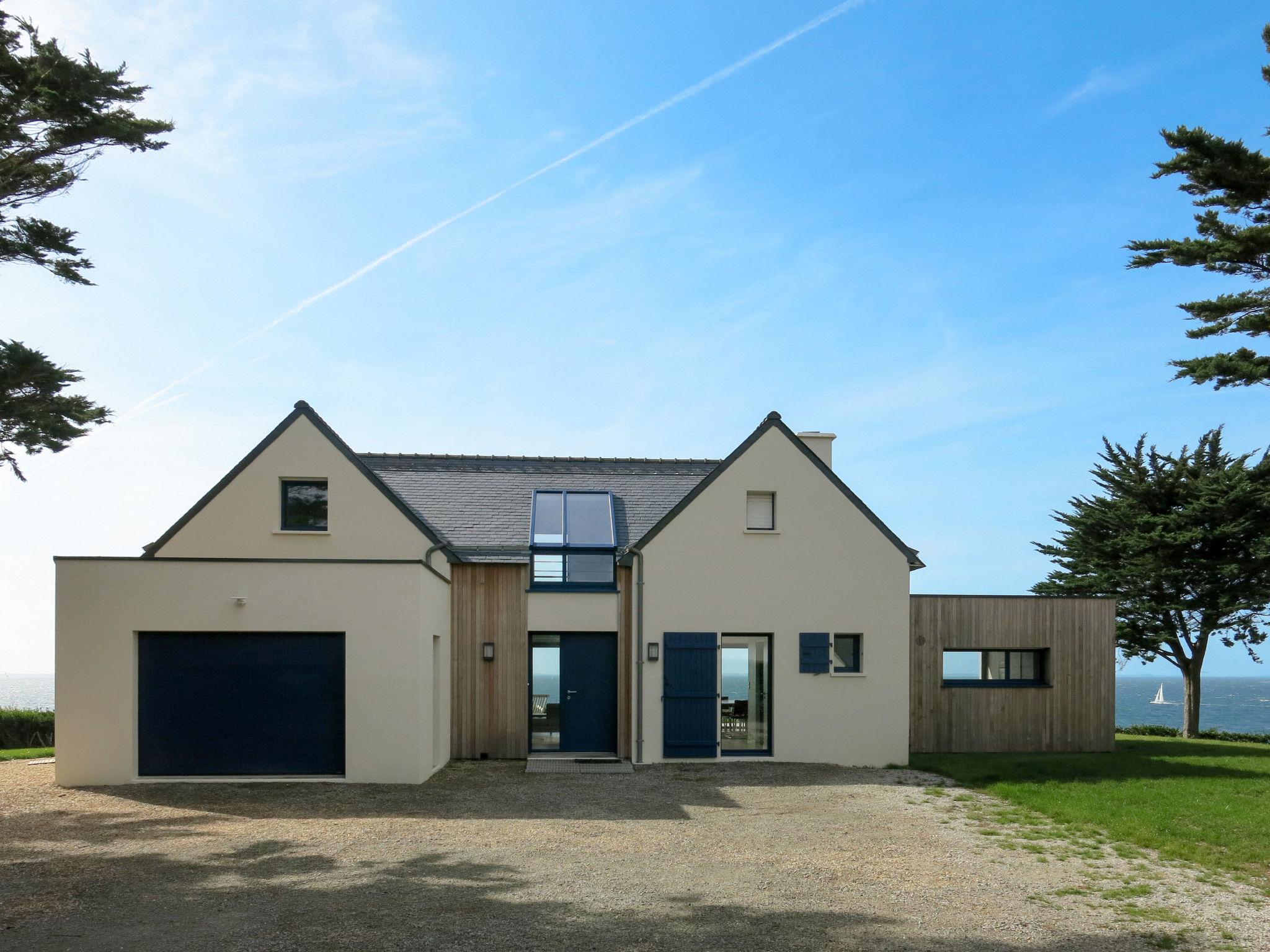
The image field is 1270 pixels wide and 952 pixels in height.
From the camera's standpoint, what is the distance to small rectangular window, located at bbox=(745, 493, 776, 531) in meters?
Answer: 18.1

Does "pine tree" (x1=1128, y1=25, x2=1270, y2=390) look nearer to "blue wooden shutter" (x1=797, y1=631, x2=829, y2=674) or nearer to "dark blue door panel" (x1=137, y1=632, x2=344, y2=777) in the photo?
"blue wooden shutter" (x1=797, y1=631, x2=829, y2=674)

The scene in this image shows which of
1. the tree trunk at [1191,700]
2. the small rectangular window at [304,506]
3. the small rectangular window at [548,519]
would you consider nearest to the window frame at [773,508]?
the small rectangular window at [548,519]

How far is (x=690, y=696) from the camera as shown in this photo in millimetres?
17453

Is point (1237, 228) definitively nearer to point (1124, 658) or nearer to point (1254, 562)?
point (1254, 562)

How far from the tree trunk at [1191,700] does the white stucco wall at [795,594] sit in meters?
14.7

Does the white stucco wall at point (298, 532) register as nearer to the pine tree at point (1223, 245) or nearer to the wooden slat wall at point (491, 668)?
the wooden slat wall at point (491, 668)

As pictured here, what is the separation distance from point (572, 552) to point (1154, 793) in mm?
9822

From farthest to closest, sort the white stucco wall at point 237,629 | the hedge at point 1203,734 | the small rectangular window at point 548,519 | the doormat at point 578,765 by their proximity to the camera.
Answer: the hedge at point 1203,734 < the small rectangular window at point 548,519 < the doormat at point 578,765 < the white stucco wall at point 237,629

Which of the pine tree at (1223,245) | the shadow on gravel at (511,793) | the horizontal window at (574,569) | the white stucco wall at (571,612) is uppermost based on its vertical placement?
the pine tree at (1223,245)

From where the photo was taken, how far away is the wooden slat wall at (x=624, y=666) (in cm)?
1797

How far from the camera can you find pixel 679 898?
848 cm

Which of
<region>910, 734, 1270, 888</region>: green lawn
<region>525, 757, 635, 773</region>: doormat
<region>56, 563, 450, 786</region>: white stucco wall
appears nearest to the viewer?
<region>910, 734, 1270, 888</region>: green lawn

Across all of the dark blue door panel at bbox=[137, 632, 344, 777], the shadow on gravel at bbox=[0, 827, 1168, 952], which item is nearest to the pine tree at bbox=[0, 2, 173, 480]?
the dark blue door panel at bbox=[137, 632, 344, 777]

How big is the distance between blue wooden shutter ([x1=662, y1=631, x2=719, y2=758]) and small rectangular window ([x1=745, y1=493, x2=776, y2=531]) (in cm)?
221
